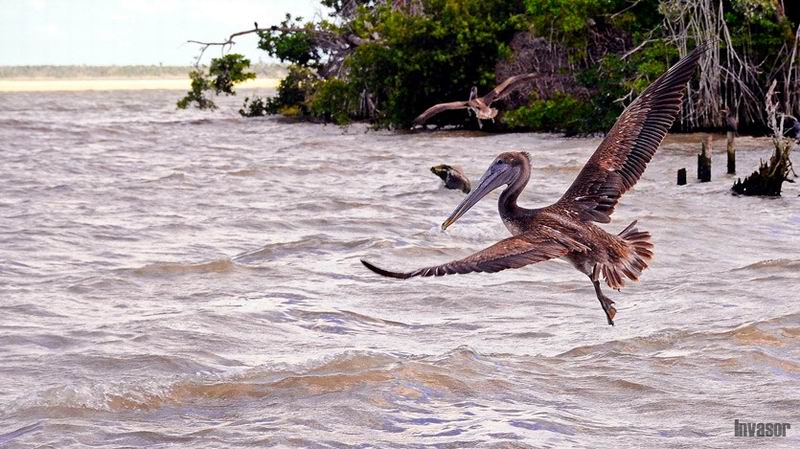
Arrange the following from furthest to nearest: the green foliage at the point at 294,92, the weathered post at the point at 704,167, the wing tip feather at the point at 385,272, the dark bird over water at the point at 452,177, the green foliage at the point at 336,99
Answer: the green foliage at the point at 294,92 < the green foliage at the point at 336,99 < the dark bird over water at the point at 452,177 < the weathered post at the point at 704,167 < the wing tip feather at the point at 385,272

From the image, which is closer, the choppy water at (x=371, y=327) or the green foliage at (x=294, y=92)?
the choppy water at (x=371, y=327)

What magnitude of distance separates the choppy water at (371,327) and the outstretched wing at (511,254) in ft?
3.00

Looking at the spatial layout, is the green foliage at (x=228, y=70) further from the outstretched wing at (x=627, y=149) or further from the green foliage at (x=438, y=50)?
the outstretched wing at (x=627, y=149)

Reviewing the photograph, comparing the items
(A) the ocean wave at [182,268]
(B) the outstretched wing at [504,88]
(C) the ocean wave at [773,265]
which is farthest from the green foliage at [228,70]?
(C) the ocean wave at [773,265]

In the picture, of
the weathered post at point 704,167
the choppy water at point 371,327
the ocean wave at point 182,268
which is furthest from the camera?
the weathered post at point 704,167

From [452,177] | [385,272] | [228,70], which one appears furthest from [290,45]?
[385,272]

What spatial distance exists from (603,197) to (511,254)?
1.51 m

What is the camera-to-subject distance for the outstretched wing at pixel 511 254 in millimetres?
5637

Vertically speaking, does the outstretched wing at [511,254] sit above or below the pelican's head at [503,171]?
below

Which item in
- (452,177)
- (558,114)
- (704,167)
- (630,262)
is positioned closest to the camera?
(630,262)

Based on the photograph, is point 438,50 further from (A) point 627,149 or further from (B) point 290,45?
(A) point 627,149

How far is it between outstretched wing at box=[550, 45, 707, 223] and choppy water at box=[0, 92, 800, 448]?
1063 millimetres

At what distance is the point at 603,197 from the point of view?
7.48 m

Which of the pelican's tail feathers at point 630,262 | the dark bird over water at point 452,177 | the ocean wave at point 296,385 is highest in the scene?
the pelican's tail feathers at point 630,262
